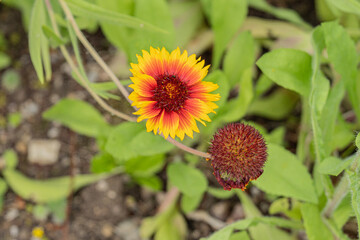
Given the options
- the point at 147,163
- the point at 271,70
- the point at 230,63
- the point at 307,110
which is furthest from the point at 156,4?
the point at 307,110

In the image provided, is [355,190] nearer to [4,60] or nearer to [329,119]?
[329,119]

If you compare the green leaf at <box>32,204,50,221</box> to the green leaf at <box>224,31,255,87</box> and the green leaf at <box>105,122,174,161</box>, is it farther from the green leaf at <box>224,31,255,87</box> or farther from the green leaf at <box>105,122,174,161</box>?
the green leaf at <box>224,31,255,87</box>

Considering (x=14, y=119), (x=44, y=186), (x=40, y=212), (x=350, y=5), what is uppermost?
(x=350, y=5)

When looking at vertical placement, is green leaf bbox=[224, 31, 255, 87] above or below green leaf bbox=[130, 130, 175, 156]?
above

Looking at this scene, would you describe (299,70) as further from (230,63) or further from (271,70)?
(230,63)

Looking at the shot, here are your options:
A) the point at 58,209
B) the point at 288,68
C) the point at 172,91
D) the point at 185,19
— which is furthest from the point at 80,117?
the point at 288,68

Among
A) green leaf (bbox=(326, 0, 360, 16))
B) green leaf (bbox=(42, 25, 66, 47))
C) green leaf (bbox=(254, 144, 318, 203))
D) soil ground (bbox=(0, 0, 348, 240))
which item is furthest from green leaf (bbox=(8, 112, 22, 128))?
green leaf (bbox=(326, 0, 360, 16))
